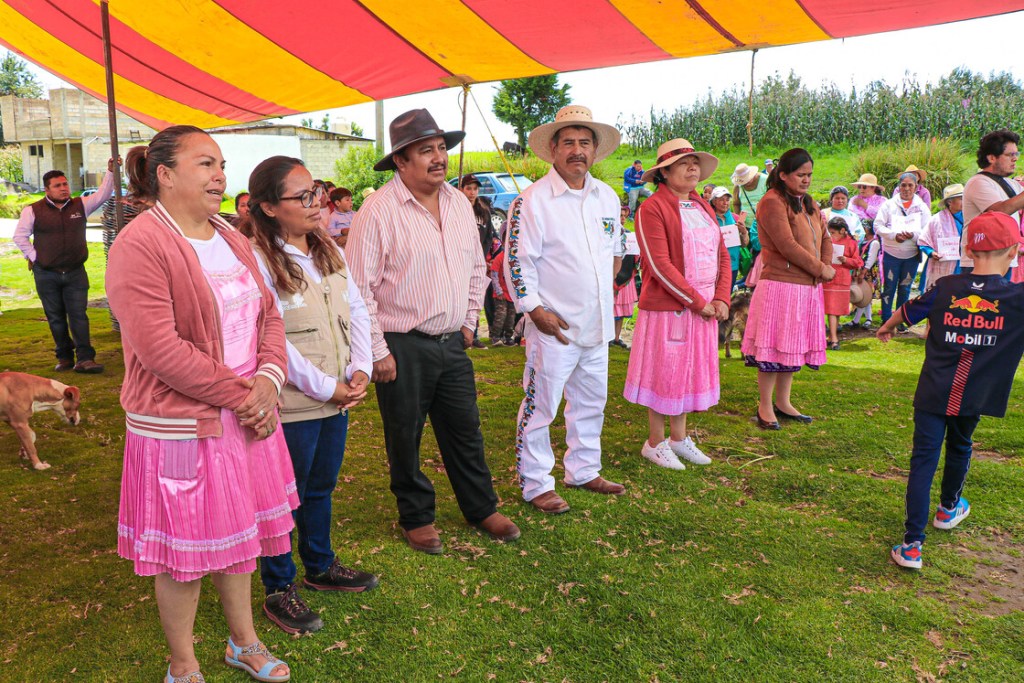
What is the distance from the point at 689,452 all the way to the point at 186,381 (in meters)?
3.57

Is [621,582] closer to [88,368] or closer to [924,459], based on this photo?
[924,459]

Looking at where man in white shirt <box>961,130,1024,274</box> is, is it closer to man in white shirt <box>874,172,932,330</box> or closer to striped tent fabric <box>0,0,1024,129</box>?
striped tent fabric <box>0,0,1024,129</box>

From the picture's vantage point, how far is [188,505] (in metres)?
2.20

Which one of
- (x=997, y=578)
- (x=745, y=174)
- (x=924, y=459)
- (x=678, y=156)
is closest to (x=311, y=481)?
(x=924, y=459)

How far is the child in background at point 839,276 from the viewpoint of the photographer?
8.94m

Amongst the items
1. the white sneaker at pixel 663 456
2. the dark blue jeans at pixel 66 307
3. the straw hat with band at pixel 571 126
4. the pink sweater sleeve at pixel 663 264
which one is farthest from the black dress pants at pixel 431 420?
the dark blue jeans at pixel 66 307

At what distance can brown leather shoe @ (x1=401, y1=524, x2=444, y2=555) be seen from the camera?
142 inches

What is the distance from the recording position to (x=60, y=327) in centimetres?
751

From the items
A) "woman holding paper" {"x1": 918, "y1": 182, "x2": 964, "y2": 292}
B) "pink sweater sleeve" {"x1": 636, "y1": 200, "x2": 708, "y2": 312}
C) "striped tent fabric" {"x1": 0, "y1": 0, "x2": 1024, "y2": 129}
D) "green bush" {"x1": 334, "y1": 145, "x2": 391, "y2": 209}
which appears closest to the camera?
"pink sweater sleeve" {"x1": 636, "y1": 200, "x2": 708, "y2": 312}

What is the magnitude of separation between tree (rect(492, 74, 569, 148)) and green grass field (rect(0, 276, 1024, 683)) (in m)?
39.4

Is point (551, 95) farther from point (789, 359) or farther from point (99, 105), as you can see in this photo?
point (789, 359)

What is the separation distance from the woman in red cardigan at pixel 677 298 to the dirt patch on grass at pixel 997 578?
5.35ft

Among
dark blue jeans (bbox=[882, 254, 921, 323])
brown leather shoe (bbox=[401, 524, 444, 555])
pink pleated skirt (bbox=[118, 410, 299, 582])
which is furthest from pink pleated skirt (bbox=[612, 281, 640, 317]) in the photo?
pink pleated skirt (bbox=[118, 410, 299, 582])

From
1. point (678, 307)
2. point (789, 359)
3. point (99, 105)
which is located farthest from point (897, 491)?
point (99, 105)
